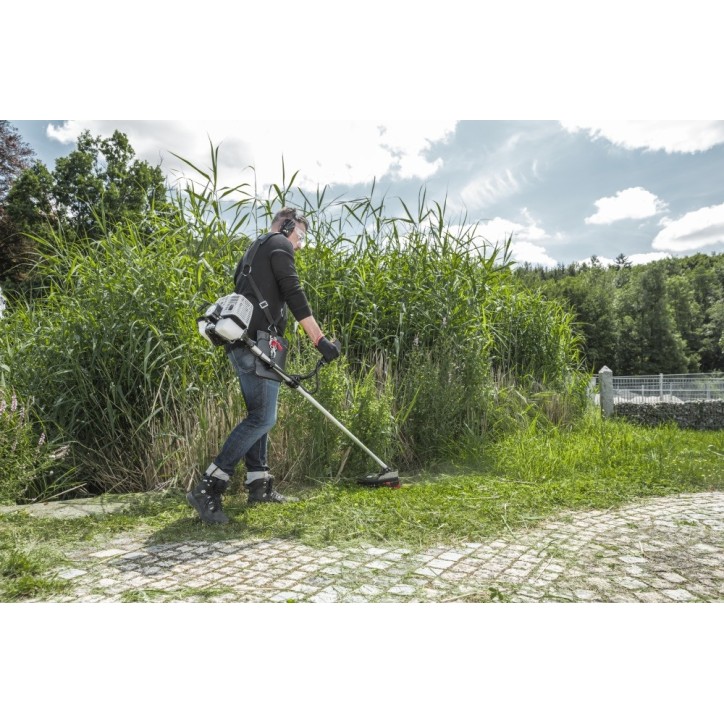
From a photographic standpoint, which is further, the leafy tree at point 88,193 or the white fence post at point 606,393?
the white fence post at point 606,393

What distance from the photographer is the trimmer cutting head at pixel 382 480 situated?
3689 mm

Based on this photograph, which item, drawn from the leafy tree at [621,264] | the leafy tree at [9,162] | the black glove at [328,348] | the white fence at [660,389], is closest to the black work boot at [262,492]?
the black glove at [328,348]

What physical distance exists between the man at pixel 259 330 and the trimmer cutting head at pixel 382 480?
2.67 ft

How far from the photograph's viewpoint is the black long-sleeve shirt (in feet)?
10.3

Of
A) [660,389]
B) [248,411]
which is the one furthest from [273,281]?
[660,389]

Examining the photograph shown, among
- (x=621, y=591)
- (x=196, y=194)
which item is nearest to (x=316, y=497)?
(x=621, y=591)

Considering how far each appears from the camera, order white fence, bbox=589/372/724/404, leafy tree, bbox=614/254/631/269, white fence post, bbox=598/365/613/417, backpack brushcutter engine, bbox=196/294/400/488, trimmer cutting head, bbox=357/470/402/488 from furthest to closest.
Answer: white fence post, bbox=598/365/613/417 → white fence, bbox=589/372/724/404 → leafy tree, bbox=614/254/631/269 → trimmer cutting head, bbox=357/470/402/488 → backpack brushcutter engine, bbox=196/294/400/488

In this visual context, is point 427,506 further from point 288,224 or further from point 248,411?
point 288,224

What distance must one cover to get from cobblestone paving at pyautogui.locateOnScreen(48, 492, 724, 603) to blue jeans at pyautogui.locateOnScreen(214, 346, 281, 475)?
487mm

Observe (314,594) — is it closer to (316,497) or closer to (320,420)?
(316,497)

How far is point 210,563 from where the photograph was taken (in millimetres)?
2447

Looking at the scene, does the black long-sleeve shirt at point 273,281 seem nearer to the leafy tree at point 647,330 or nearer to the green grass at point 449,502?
the green grass at point 449,502

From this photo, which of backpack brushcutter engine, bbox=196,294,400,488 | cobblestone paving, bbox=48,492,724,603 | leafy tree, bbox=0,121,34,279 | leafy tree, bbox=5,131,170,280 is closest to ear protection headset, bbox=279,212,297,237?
backpack brushcutter engine, bbox=196,294,400,488

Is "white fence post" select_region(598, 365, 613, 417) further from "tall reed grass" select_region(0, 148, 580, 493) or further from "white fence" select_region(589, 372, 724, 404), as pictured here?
"tall reed grass" select_region(0, 148, 580, 493)
